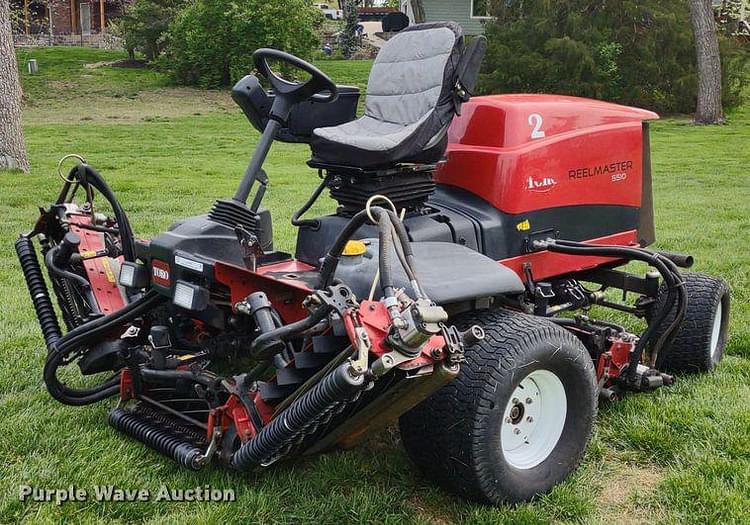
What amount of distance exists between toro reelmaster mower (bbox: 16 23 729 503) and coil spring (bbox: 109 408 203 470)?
1cm

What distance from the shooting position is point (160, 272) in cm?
288

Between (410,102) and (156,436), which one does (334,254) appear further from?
(410,102)

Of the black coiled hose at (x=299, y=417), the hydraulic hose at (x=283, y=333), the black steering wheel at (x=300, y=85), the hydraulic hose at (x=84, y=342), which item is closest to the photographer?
the black coiled hose at (x=299, y=417)

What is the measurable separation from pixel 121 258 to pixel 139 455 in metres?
1.01

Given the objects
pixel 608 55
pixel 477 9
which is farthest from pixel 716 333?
pixel 477 9

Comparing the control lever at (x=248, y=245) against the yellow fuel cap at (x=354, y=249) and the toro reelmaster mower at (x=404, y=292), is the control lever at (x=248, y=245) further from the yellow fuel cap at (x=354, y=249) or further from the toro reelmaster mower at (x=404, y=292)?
the yellow fuel cap at (x=354, y=249)

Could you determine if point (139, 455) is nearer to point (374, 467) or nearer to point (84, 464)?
point (84, 464)

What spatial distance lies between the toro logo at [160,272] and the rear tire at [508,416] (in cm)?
97

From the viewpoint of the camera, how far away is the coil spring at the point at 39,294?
3.21 metres

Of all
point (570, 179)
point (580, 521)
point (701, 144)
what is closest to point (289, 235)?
point (570, 179)

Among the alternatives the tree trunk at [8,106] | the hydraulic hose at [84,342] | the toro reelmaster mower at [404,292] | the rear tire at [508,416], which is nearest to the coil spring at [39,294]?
the toro reelmaster mower at [404,292]

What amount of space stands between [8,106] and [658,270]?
27.5 ft

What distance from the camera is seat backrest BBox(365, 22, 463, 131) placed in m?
3.28

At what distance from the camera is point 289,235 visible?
6492mm
